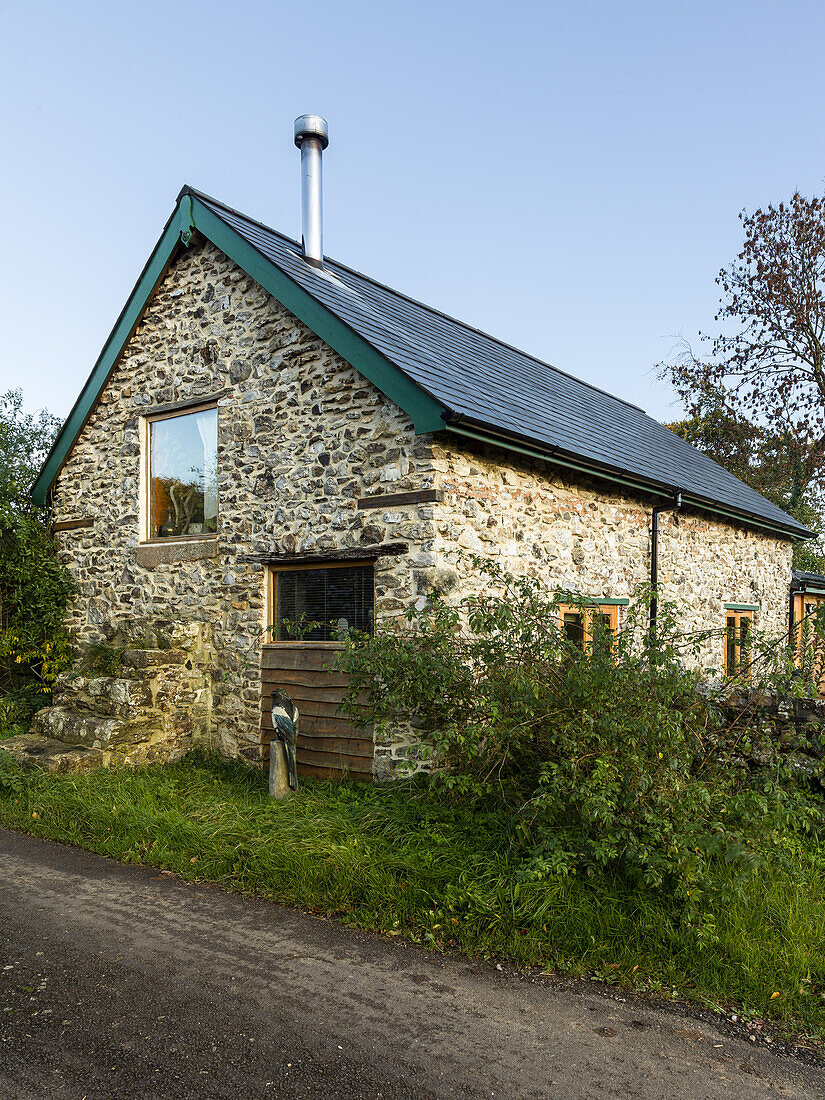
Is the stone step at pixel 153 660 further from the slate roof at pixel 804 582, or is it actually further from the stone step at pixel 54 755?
the slate roof at pixel 804 582

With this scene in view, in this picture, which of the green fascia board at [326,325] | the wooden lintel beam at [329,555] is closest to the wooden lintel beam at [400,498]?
the wooden lintel beam at [329,555]

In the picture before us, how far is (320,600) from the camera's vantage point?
841cm

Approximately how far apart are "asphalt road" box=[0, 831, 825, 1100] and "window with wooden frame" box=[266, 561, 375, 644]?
137 inches

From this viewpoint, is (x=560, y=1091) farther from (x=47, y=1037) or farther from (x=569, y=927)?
(x=47, y=1037)

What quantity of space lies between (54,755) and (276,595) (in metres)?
2.92

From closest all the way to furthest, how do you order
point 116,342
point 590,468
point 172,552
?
1. point 590,468
2. point 172,552
3. point 116,342

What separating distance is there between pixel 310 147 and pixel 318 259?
1.52m

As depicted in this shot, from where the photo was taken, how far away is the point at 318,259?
11031 mm

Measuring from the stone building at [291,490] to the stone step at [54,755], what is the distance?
0.14 metres

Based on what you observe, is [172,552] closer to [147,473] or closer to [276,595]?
[147,473]

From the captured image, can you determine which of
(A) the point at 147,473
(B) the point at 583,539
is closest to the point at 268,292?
(A) the point at 147,473

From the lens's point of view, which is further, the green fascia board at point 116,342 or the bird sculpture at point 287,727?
the green fascia board at point 116,342

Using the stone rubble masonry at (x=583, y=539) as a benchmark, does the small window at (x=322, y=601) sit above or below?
below

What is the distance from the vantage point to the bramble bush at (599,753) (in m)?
4.71
